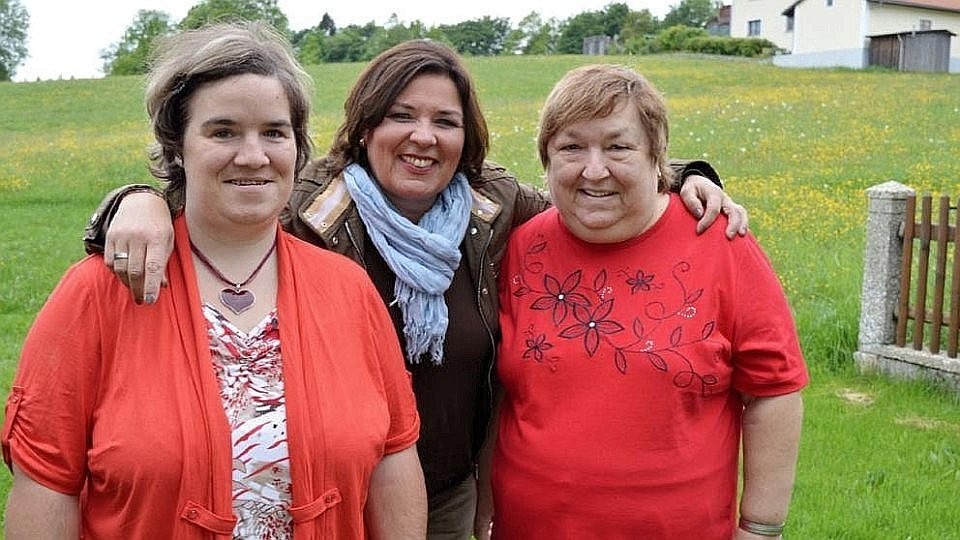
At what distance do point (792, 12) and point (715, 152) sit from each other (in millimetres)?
40436

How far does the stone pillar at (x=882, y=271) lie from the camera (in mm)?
7457

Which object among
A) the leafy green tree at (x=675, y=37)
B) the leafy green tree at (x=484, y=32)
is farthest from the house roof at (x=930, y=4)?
the leafy green tree at (x=484, y=32)

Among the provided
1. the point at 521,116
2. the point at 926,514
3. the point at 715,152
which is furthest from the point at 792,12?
the point at 926,514

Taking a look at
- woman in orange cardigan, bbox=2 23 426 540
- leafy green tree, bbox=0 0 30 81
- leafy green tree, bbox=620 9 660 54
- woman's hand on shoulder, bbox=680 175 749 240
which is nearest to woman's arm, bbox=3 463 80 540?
woman in orange cardigan, bbox=2 23 426 540

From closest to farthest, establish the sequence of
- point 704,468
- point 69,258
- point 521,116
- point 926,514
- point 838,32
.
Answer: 1. point 704,468
2. point 926,514
3. point 69,258
4. point 521,116
5. point 838,32

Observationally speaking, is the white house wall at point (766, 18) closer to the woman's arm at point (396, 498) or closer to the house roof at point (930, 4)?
the house roof at point (930, 4)

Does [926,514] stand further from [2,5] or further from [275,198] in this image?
[2,5]

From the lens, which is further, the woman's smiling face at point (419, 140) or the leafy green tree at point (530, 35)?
the leafy green tree at point (530, 35)

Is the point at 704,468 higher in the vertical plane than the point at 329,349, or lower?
lower

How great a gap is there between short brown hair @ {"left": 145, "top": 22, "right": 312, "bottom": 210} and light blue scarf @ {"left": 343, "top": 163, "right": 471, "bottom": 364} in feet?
1.70

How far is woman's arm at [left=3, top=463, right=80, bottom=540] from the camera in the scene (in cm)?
222

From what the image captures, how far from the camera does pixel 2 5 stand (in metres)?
97.2

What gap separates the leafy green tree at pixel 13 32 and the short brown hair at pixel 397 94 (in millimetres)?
103837

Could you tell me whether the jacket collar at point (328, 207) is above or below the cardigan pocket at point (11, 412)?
above
